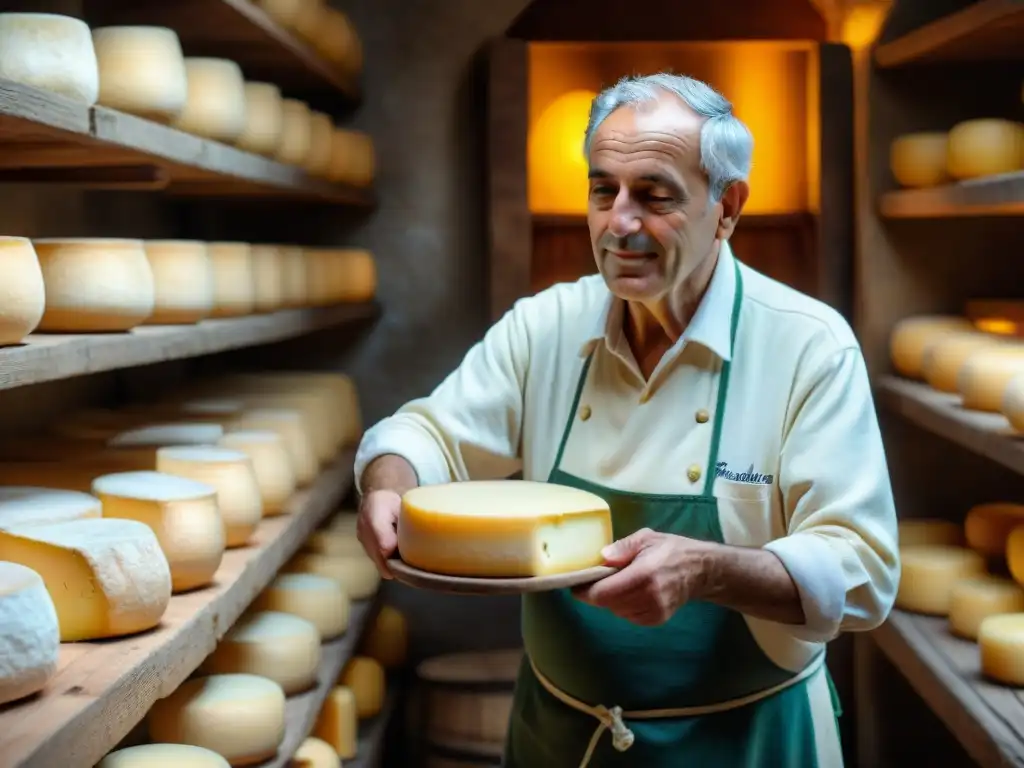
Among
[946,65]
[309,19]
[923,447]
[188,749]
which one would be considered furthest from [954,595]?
[309,19]

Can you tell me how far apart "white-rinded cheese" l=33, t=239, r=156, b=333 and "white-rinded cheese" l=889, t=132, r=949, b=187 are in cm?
213

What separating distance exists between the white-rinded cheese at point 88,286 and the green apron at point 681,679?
72cm

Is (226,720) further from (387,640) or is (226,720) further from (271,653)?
(387,640)

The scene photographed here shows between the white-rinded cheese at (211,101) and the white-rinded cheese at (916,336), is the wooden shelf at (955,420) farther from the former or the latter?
the white-rinded cheese at (211,101)

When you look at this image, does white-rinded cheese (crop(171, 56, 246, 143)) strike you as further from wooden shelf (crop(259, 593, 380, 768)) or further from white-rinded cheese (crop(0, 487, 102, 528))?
wooden shelf (crop(259, 593, 380, 768))

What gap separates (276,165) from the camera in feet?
9.20

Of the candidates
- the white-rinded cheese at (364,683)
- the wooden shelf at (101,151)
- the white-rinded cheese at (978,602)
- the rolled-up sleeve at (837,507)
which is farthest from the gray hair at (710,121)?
the white-rinded cheese at (364,683)

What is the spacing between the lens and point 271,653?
8.04 ft

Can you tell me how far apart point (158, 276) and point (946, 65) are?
7.47 feet

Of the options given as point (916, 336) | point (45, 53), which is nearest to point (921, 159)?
point (916, 336)

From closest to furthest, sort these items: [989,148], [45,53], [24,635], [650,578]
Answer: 1. [24,635]
2. [650,578]
3. [45,53]
4. [989,148]

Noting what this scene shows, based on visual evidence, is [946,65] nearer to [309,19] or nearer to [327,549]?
[309,19]

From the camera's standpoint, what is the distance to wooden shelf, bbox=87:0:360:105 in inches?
102

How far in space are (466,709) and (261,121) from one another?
1.47 m
